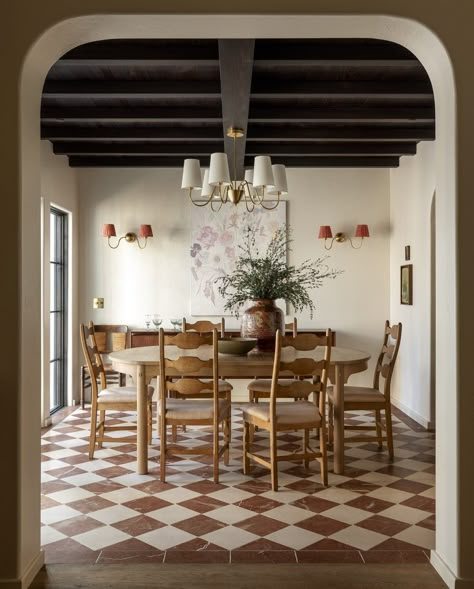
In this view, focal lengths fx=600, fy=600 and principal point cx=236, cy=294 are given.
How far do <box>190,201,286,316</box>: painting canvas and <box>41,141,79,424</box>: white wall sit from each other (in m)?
1.39

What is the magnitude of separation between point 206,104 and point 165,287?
2.86 m

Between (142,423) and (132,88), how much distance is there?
94.6 inches

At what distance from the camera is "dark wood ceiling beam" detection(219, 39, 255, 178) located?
327 cm

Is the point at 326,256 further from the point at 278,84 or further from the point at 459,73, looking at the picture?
the point at 459,73

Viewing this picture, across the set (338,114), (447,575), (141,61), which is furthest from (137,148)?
(447,575)

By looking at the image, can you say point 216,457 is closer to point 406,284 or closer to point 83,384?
point 83,384

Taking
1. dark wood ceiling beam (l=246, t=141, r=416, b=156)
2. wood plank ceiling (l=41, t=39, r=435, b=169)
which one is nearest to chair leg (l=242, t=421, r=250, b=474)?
wood plank ceiling (l=41, t=39, r=435, b=169)

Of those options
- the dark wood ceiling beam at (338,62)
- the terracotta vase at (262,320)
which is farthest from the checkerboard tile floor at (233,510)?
the dark wood ceiling beam at (338,62)

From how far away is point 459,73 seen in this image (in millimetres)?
2471

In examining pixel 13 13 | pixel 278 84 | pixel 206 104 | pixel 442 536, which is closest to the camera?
pixel 13 13

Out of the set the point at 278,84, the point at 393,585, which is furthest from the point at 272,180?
the point at 393,585

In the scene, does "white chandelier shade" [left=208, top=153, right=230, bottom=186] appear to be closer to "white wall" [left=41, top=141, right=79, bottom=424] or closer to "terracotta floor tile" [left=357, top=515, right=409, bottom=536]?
"white wall" [left=41, top=141, right=79, bottom=424]

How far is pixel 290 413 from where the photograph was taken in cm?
405

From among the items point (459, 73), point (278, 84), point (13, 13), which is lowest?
point (459, 73)
